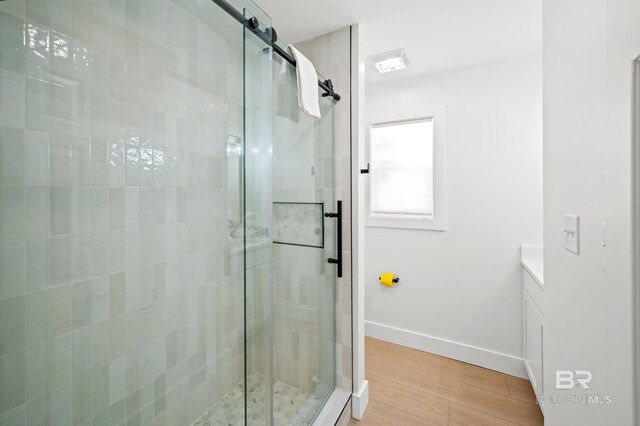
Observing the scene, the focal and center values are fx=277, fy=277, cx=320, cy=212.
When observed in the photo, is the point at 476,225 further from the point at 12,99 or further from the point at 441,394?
the point at 12,99

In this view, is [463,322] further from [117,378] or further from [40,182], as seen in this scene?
[40,182]

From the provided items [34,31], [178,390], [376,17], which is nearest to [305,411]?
[178,390]

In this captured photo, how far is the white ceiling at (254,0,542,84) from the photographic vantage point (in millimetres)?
1565

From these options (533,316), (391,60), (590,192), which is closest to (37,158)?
(590,192)

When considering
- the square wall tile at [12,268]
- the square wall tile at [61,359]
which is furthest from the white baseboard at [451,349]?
the square wall tile at [12,268]

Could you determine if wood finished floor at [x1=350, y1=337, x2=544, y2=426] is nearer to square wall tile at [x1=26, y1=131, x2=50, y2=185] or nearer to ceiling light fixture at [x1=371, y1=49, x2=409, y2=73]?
square wall tile at [x1=26, y1=131, x2=50, y2=185]

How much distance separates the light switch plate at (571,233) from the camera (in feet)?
3.00

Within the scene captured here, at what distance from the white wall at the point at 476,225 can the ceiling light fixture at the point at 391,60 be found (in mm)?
347

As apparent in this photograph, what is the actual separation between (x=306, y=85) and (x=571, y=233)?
126 centimetres

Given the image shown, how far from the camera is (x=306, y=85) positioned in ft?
4.60

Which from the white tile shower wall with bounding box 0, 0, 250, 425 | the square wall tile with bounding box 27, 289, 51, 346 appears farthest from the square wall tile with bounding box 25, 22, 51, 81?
the square wall tile with bounding box 27, 289, 51, 346

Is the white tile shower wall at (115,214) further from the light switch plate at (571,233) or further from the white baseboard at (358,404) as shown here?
the light switch plate at (571,233)

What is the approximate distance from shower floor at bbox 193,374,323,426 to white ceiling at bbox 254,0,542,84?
203cm

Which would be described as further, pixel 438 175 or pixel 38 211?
pixel 438 175
